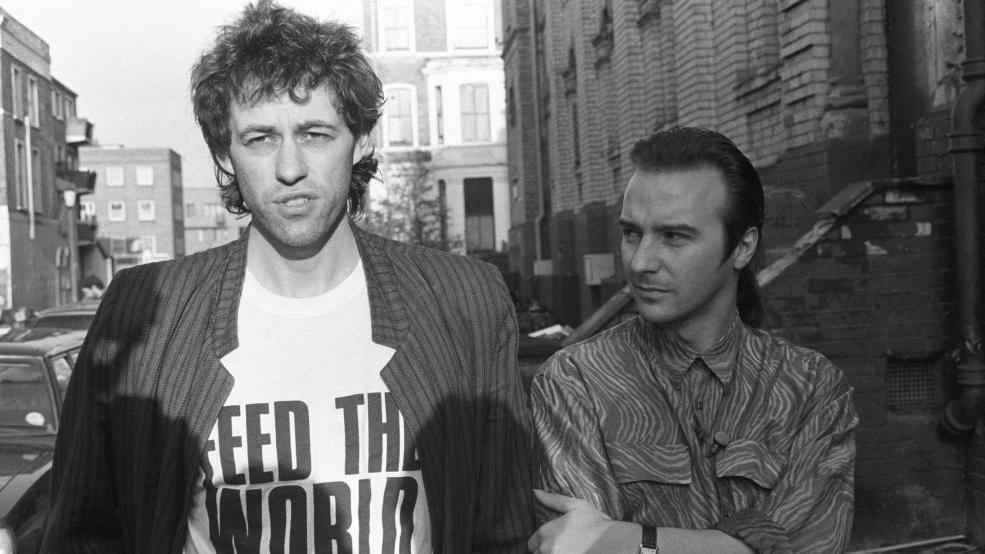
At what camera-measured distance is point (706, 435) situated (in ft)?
7.87

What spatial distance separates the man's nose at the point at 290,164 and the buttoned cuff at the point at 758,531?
1194 millimetres

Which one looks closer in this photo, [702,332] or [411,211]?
[702,332]

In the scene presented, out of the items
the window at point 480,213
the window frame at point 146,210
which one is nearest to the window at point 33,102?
the window at point 480,213

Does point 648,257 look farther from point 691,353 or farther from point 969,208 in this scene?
point 969,208

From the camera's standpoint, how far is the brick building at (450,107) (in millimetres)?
41562

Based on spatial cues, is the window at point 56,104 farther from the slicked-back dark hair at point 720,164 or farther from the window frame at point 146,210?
the slicked-back dark hair at point 720,164

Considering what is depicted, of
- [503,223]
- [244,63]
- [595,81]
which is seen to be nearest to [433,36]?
[503,223]

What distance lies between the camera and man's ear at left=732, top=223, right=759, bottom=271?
2.60 meters

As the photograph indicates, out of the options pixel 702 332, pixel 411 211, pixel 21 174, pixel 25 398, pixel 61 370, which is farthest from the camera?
pixel 411 211

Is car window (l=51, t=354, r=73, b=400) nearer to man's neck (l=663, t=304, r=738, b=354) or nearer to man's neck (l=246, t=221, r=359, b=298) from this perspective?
man's neck (l=246, t=221, r=359, b=298)

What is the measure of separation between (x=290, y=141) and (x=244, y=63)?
0.74 feet

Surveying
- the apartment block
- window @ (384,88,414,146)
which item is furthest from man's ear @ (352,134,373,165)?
the apartment block

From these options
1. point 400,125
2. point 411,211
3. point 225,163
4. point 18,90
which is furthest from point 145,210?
point 225,163

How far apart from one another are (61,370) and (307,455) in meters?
4.91
